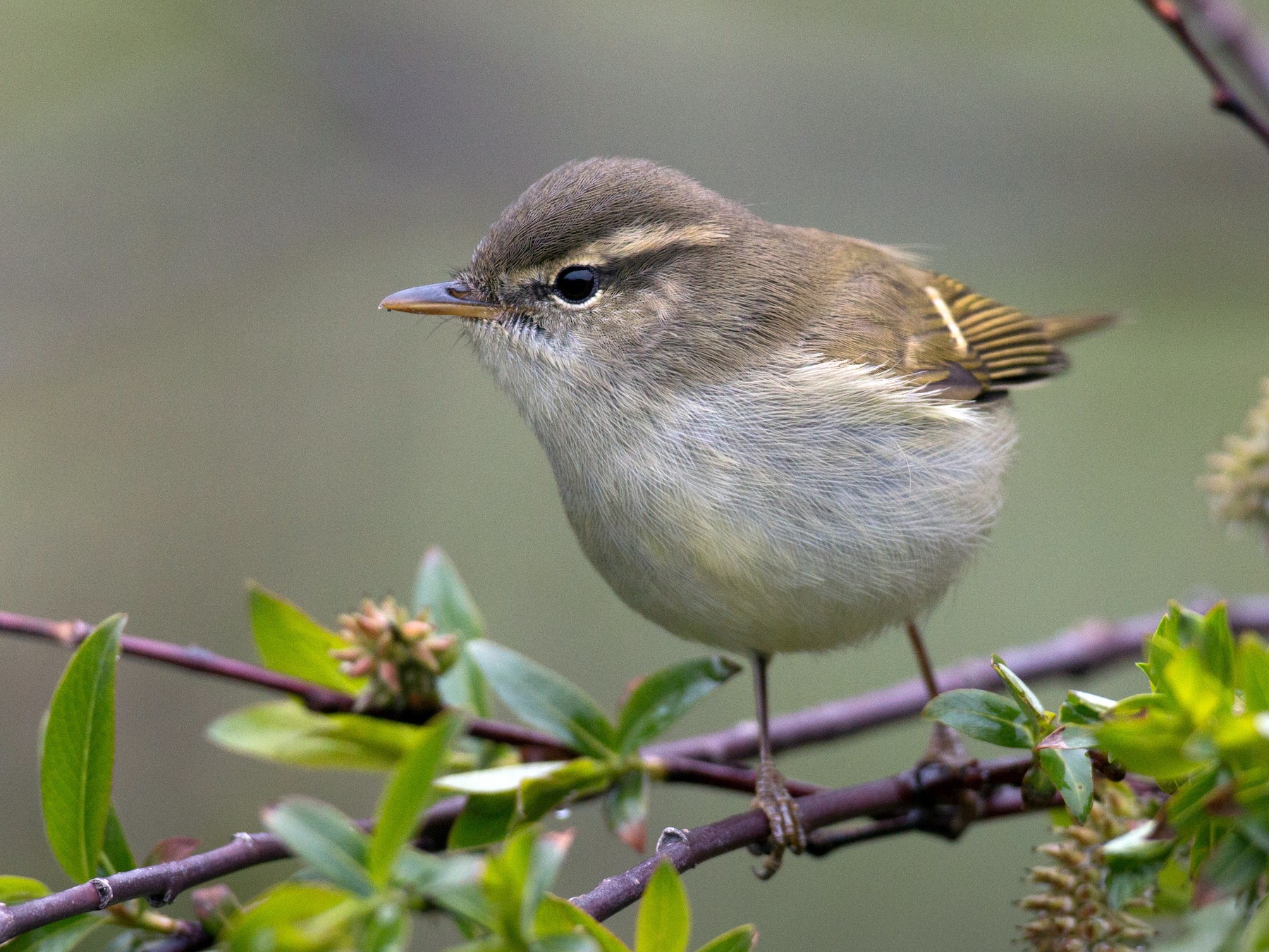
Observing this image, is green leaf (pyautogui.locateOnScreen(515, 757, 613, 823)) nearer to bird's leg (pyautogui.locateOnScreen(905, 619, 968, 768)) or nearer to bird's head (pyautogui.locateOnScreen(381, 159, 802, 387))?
bird's head (pyautogui.locateOnScreen(381, 159, 802, 387))

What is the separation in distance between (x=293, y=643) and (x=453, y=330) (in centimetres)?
229

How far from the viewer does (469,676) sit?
2.53 meters

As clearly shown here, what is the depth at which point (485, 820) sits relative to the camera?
6.76 feet

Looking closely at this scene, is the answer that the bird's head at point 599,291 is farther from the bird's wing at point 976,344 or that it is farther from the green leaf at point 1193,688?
the green leaf at point 1193,688

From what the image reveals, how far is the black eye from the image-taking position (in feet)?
9.82

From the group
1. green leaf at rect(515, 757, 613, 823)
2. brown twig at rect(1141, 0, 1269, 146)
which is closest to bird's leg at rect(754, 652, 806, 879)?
green leaf at rect(515, 757, 613, 823)

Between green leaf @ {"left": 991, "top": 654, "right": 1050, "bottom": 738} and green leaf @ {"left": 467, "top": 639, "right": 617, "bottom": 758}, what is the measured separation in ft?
2.64

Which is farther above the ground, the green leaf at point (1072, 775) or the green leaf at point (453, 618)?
the green leaf at point (453, 618)

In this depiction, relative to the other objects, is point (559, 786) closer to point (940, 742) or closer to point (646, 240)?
point (646, 240)

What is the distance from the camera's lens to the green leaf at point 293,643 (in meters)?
2.31

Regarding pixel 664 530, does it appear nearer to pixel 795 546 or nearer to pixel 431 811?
pixel 795 546

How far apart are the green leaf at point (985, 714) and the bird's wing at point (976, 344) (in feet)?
5.22

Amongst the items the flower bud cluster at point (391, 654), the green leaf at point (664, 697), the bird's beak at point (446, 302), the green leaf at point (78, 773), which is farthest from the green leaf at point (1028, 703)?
the bird's beak at point (446, 302)

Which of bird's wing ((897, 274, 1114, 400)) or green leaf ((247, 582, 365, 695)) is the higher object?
green leaf ((247, 582, 365, 695))
